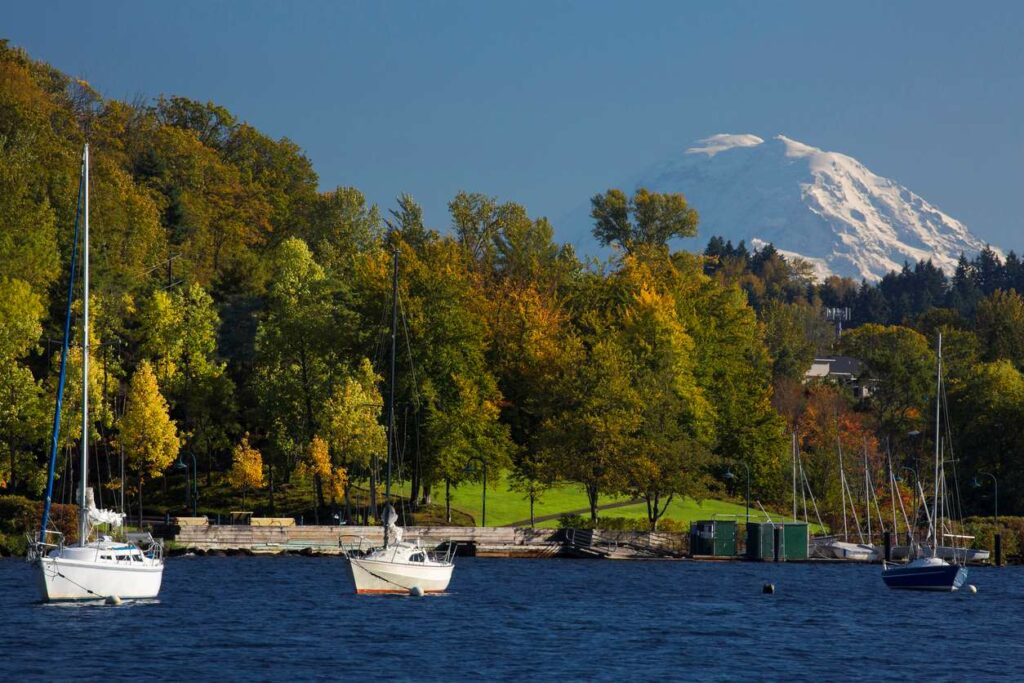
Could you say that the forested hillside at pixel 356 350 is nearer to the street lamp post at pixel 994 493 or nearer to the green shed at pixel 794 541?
the street lamp post at pixel 994 493

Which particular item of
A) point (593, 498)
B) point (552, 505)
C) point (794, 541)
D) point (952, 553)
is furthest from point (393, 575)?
point (952, 553)

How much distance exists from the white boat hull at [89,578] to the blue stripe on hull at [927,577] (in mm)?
46711

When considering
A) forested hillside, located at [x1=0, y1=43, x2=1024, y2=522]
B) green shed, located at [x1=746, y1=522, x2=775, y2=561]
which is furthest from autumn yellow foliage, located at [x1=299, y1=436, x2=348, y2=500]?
green shed, located at [x1=746, y1=522, x2=775, y2=561]

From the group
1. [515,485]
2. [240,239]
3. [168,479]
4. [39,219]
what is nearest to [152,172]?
[240,239]

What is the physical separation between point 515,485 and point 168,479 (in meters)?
Result: 28.3

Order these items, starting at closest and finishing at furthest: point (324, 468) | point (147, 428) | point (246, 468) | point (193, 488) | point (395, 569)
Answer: point (395, 569) → point (147, 428) → point (324, 468) → point (246, 468) → point (193, 488)

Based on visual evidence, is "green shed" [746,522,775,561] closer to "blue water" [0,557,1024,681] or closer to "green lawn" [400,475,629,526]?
"green lawn" [400,475,629,526]

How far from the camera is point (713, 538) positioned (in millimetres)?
114375

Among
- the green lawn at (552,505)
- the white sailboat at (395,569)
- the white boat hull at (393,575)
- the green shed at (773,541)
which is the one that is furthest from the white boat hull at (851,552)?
the white boat hull at (393,575)

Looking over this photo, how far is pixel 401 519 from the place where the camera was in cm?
11188

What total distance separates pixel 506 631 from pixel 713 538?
52743 millimetres

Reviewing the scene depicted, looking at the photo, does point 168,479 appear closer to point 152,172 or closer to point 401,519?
point 401,519

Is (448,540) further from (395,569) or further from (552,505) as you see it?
(395,569)

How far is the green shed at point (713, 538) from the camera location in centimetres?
11412
